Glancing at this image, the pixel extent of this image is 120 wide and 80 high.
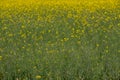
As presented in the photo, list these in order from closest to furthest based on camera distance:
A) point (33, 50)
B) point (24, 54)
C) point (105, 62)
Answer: point (105, 62) < point (24, 54) < point (33, 50)

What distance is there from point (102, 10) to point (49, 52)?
17.9ft

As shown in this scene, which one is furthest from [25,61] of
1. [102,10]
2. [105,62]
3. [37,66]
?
[102,10]

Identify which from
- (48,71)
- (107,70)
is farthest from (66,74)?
(107,70)

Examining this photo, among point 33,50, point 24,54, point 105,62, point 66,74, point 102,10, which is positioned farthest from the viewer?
point 102,10

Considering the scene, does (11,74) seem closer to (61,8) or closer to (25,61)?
(25,61)

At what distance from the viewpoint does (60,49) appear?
A: 20.3 feet

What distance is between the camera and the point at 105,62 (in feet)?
18.7

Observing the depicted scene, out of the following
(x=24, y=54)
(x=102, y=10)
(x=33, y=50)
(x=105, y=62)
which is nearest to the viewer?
(x=105, y=62)

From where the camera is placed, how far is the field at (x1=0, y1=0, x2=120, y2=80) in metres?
5.36

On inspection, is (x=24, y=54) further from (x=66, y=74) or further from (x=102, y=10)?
(x=102, y=10)

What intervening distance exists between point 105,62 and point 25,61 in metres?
1.35

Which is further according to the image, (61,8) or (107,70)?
(61,8)

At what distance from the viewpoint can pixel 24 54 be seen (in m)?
6.15

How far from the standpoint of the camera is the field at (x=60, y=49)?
5.36 m
